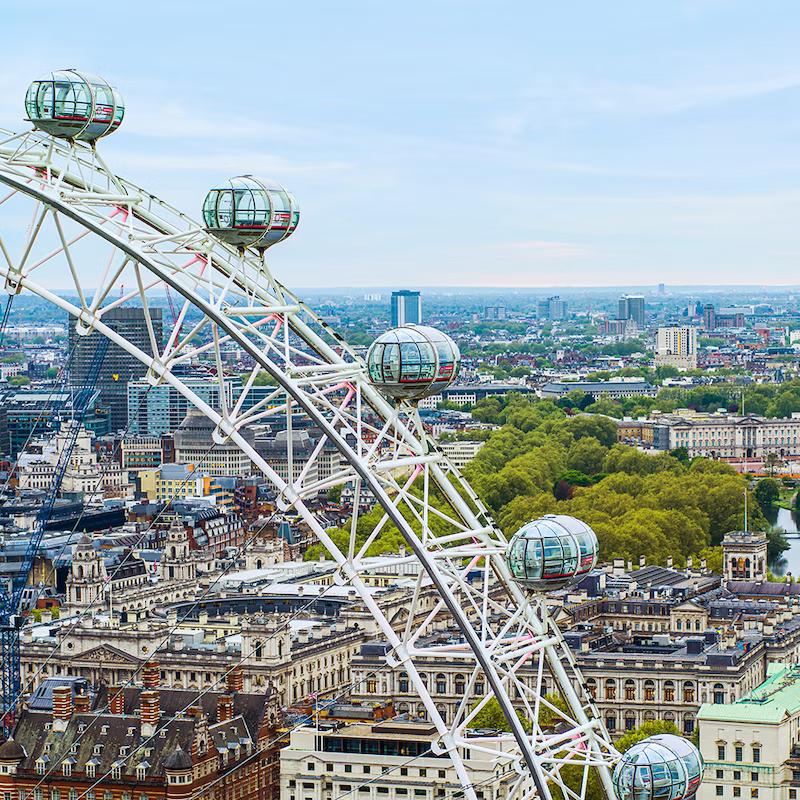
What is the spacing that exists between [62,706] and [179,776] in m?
5.23

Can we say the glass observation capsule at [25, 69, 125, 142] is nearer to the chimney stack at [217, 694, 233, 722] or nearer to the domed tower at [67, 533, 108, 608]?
the chimney stack at [217, 694, 233, 722]

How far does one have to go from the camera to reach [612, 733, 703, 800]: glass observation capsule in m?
28.4

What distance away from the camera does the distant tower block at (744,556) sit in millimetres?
109938

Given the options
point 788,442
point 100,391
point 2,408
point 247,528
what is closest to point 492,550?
point 247,528

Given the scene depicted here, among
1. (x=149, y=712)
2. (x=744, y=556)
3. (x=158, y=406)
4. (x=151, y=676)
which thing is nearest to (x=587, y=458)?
(x=158, y=406)

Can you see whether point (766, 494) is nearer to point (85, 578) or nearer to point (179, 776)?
point (85, 578)

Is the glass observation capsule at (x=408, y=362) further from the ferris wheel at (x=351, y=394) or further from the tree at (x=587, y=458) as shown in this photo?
the tree at (x=587, y=458)

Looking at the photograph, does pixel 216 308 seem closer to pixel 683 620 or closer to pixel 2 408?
pixel 683 620

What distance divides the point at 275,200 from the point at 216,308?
251 cm

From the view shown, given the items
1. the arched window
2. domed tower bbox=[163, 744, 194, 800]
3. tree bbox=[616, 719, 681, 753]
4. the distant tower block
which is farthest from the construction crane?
the distant tower block

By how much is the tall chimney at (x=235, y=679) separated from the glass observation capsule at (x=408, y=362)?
4857 centimetres

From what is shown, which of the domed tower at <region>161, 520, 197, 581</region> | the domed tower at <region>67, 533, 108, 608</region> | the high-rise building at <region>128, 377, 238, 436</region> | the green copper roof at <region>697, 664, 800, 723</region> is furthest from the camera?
the high-rise building at <region>128, 377, 238, 436</region>

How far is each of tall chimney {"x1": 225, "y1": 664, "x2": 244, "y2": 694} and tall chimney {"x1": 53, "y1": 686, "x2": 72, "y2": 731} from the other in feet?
28.1

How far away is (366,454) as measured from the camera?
1135 inches
